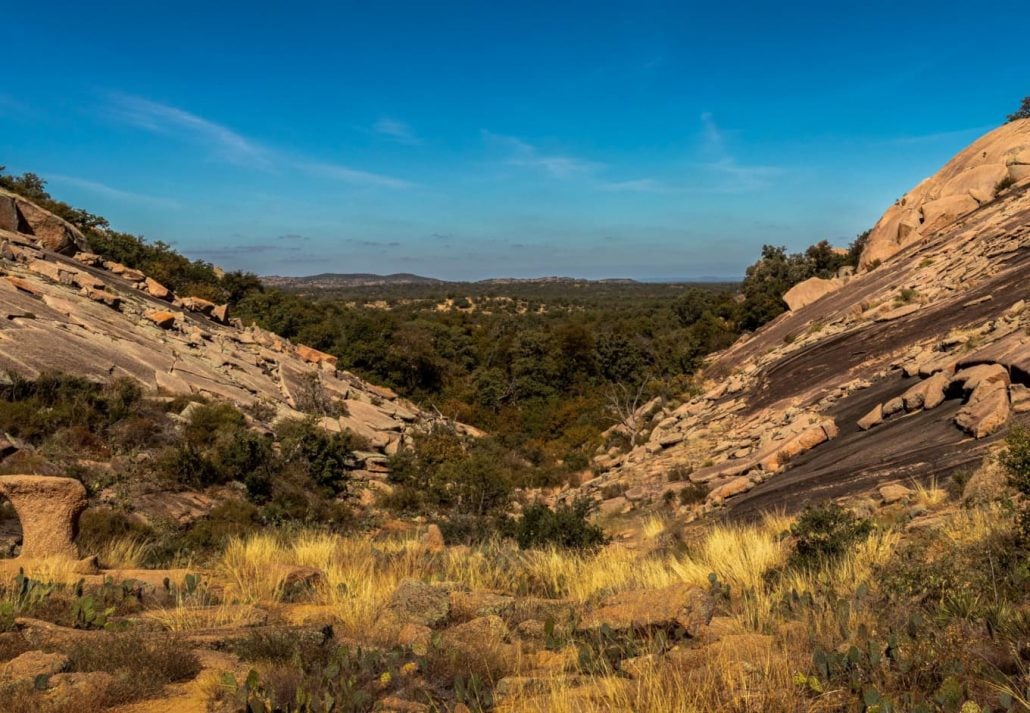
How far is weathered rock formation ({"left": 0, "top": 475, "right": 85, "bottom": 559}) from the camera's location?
6223 millimetres

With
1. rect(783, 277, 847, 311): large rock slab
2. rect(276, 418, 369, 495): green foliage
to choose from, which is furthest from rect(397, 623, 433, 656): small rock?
rect(783, 277, 847, 311): large rock slab

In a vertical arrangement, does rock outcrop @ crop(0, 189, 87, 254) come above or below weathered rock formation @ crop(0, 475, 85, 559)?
above

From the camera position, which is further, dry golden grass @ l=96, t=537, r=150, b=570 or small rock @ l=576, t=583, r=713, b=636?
dry golden grass @ l=96, t=537, r=150, b=570

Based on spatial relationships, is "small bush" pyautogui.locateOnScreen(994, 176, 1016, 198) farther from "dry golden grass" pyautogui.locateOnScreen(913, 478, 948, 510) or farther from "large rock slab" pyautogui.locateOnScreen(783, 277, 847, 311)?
"dry golden grass" pyautogui.locateOnScreen(913, 478, 948, 510)

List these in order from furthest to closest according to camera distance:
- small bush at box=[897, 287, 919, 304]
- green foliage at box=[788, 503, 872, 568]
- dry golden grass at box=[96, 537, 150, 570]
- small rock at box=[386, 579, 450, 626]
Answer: small bush at box=[897, 287, 919, 304] < dry golden grass at box=[96, 537, 150, 570] < green foliage at box=[788, 503, 872, 568] < small rock at box=[386, 579, 450, 626]

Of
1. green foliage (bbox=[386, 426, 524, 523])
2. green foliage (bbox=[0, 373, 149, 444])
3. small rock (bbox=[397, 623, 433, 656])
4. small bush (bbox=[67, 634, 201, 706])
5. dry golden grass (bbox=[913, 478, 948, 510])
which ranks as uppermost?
dry golden grass (bbox=[913, 478, 948, 510])

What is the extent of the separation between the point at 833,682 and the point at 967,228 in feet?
85.9

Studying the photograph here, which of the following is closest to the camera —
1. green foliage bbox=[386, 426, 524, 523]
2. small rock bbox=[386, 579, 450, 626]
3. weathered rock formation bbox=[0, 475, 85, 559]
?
small rock bbox=[386, 579, 450, 626]

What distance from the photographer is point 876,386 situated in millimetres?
13445

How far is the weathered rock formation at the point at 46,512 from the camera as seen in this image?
6.22m

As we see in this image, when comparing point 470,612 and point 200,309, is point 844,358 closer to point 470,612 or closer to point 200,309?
point 470,612

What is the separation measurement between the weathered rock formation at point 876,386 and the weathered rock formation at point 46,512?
9429 mm

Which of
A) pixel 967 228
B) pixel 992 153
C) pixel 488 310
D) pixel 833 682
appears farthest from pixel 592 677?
pixel 488 310

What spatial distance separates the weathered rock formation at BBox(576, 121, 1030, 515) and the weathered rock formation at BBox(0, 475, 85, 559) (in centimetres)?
943
